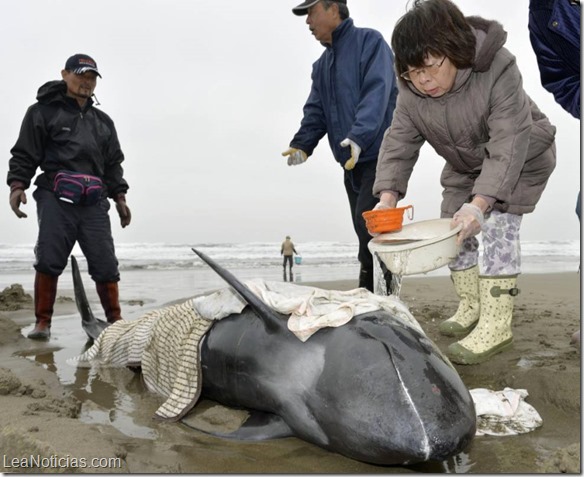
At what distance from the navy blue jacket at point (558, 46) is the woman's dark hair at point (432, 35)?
1.32ft

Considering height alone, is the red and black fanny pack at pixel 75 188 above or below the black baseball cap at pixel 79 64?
below

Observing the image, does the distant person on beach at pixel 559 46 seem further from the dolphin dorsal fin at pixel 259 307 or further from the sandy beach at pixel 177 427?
the dolphin dorsal fin at pixel 259 307

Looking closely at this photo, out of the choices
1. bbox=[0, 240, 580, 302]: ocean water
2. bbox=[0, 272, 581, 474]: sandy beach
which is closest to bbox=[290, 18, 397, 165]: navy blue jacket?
bbox=[0, 272, 581, 474]: sandy beach

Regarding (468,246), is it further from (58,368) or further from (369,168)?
(58,368)

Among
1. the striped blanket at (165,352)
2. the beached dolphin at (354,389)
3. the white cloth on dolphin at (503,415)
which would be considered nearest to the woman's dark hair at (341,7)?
the striped blanket at (165,352)

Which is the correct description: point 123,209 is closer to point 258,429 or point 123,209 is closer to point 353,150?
point 353,150

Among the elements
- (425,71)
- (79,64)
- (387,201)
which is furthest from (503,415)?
(79,64)

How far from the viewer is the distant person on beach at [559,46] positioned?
307 centimetres

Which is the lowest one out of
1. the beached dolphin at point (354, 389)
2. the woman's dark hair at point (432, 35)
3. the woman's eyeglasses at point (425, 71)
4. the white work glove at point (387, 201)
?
the beached dolphin at point (354, 389)

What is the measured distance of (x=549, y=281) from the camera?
11672mm

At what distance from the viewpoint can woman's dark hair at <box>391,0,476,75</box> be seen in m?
3.09

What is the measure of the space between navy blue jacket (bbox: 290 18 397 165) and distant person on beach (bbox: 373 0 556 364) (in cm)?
64

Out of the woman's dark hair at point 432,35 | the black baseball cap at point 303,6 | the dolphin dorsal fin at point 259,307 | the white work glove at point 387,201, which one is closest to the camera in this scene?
the dolphin dorsal fin at point 259,307

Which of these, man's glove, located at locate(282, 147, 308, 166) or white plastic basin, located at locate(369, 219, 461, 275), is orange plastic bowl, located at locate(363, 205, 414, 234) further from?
man's glove, located at locate(282, 147, 308, 166)
